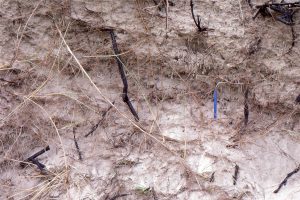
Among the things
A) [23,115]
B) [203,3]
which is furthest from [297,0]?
[23,115]

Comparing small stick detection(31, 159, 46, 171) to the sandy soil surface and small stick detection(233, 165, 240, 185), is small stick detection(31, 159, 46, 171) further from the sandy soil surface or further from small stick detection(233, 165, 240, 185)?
small stick detection(233, 165, 240, 185)

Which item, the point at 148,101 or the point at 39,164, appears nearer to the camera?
the point at 39,164

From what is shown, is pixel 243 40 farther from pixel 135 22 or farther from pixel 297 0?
pixel 135 22

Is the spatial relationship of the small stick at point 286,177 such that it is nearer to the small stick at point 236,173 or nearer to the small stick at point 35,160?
the small stick at point 236,173

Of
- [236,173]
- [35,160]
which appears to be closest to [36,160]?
[35,160]

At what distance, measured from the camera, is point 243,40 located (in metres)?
1.86

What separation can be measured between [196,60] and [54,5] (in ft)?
2.24

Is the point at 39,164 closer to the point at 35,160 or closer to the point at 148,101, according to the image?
the point at 35,160

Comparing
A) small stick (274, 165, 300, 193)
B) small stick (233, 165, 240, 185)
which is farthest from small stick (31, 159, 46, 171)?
small stick (274, 165, 300, 193)

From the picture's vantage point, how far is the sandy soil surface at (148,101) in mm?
1844

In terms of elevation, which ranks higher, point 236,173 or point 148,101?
point 148,101

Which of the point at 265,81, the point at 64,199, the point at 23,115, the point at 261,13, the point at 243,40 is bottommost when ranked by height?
the point at 64,199

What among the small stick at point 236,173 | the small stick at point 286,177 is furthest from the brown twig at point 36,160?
the small stick at point 286,177

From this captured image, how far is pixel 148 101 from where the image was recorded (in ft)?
6.49
